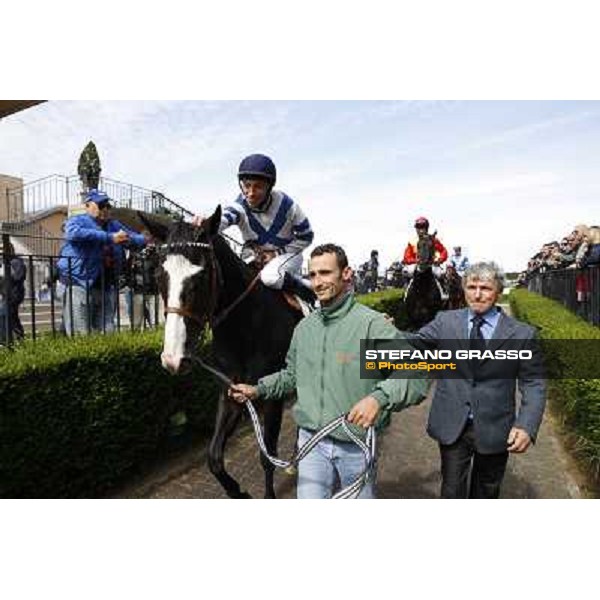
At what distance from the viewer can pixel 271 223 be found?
3996 mm

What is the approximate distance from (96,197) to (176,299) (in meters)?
2.72

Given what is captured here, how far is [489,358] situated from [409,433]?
301 centimetres

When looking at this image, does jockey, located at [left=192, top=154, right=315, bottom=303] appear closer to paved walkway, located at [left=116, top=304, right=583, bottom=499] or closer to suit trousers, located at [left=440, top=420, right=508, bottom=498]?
paved walkway, located at [left=116, top=304, right=583, bottom=499]

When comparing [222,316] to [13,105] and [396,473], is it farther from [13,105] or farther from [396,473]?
[13,105]

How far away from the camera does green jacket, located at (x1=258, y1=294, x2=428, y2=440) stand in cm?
246

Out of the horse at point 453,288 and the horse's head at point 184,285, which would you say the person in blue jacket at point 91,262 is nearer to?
the horse's head at point 184,285

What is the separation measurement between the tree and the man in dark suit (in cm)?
297

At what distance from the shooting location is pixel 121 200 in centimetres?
521

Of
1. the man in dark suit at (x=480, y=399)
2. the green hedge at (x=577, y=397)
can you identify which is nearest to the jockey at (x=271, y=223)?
the man in dark suit at (x=480, y=399)

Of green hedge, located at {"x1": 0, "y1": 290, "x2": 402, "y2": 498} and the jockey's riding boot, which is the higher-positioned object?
the jockey's riding boot

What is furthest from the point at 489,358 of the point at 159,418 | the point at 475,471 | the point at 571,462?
the point at 159,418

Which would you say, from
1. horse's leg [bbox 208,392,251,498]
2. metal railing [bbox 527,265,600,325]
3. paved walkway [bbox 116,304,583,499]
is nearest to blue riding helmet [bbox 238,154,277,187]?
horse's leg [bbox 208,392,251,498]

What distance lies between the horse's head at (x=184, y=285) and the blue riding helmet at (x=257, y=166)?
591 millimetres

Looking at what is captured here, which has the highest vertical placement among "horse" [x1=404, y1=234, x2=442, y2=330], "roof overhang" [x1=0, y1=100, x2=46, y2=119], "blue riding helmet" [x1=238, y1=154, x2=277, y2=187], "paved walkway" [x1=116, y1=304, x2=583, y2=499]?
"roof overhang" [x1=0, y1=100, x2=46, y2=119]
